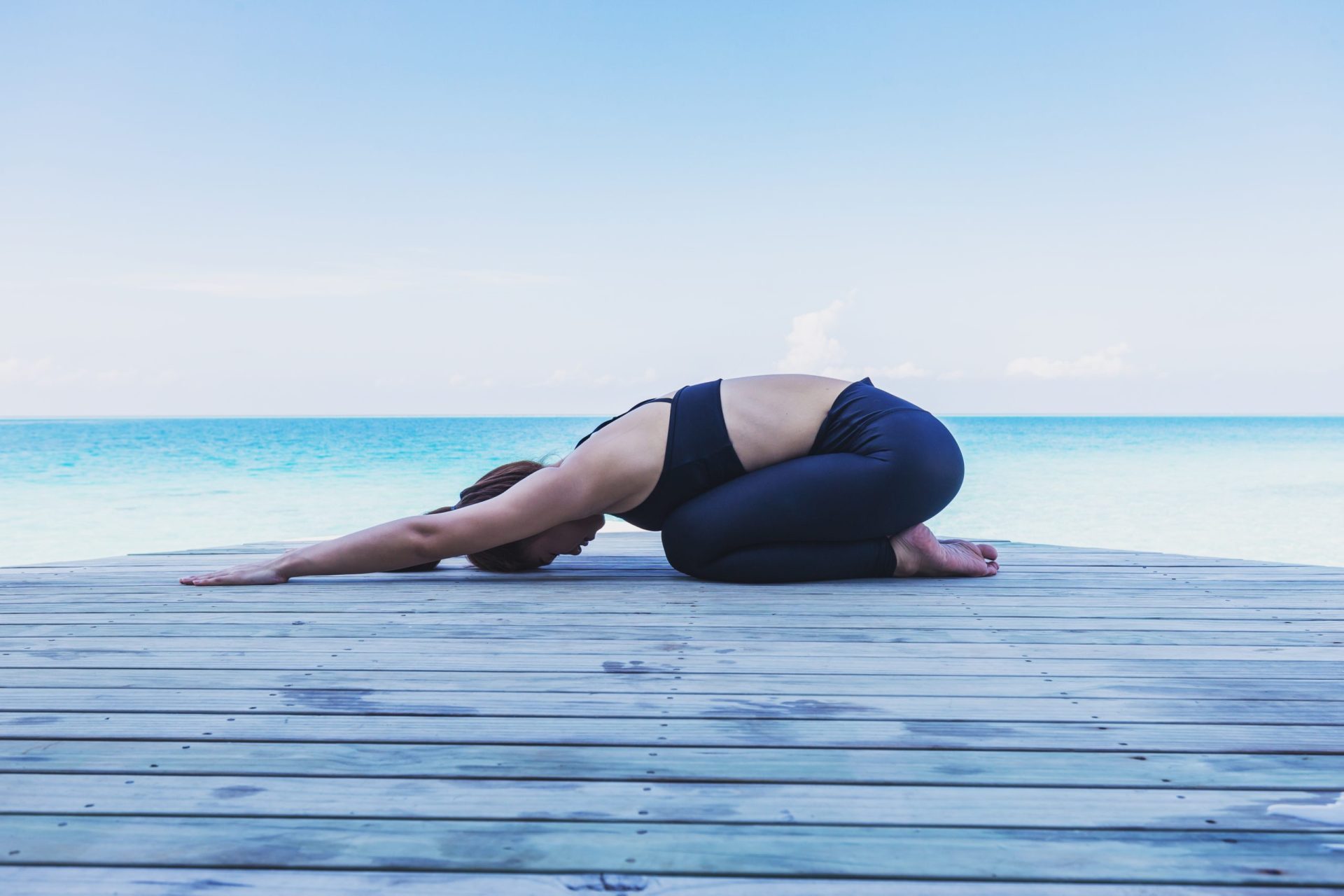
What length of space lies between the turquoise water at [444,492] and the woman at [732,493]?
→ 1.05 m

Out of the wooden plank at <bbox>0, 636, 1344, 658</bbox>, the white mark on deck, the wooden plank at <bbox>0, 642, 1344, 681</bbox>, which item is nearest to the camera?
the white mark on deck

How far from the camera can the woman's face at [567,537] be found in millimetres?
2617

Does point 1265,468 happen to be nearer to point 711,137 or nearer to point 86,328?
point 711,137

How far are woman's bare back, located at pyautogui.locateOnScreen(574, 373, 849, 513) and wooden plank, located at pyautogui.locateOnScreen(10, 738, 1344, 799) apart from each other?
4.15 feet

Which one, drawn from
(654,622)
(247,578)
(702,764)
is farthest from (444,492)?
(702,764)

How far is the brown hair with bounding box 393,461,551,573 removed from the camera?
273cm

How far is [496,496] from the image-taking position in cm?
269

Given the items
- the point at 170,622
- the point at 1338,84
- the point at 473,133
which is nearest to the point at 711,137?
the point at 473,133

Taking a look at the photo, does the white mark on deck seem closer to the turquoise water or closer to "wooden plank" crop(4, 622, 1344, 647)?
"wooden plank" crop(4, 622, 1344, 647)

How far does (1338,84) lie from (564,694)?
27.2 metres

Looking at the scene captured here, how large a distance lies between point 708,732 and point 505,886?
0.50 meters

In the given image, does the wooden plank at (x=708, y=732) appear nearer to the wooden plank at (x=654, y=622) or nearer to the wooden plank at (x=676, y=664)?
the wooden plank at (x=676, y=664)

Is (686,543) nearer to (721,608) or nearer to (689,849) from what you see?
(721,608)

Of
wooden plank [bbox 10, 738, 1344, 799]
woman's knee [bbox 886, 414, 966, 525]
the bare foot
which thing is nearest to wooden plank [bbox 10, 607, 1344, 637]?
woman's knee [bbox 886, 414, 966, 525]
